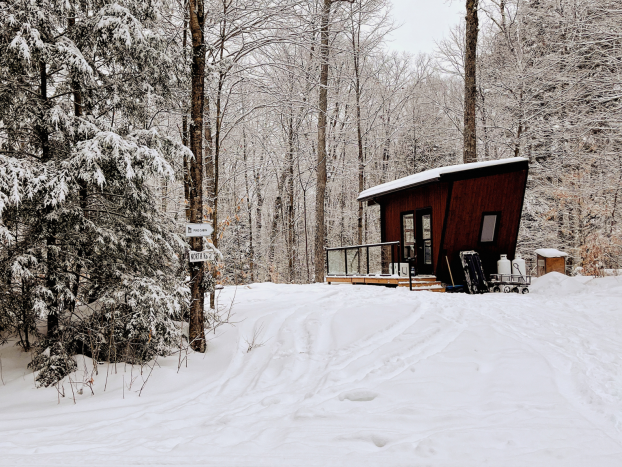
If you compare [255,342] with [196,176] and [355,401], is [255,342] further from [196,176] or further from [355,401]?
[196,176]

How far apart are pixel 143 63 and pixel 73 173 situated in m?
1.57

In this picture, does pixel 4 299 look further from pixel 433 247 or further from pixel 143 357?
pixel 433 247

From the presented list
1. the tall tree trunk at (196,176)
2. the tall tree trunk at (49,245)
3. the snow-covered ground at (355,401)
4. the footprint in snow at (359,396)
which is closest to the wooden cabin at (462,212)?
the snow-covered ground at (355,401)

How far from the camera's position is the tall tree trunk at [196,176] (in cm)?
475

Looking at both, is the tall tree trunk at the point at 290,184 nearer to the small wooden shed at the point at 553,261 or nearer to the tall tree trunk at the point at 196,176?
the small wooden shed at the point at 553,261

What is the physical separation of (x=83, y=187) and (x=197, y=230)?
1336mm

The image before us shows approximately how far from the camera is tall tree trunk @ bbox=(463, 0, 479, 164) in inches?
434

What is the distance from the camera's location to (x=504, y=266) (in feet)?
33.6

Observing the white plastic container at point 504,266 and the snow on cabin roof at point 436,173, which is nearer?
the snow on cabin roof at point 436,173

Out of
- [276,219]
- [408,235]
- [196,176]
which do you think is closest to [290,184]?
[276,219]

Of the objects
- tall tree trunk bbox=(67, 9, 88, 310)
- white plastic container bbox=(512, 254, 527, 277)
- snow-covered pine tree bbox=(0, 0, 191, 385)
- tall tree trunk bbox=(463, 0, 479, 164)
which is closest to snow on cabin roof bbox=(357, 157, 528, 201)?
tall tree trunk bbox=(463, 0, 479, 164)

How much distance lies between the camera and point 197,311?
4785mm

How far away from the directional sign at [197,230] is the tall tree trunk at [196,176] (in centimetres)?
27

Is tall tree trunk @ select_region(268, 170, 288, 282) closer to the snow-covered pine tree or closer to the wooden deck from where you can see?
the wooden deck
